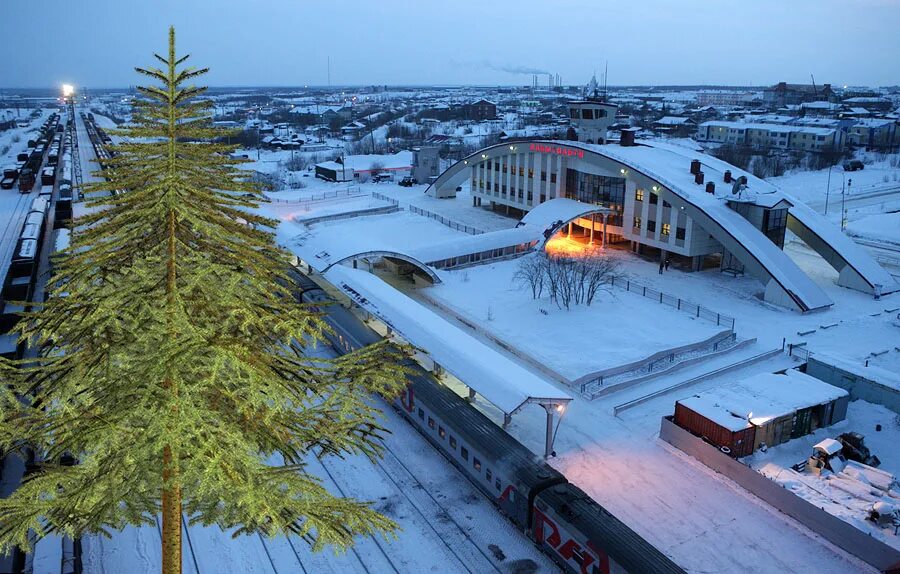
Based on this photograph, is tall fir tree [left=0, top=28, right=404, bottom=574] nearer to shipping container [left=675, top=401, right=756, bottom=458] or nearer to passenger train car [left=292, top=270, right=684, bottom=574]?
passenger train car [left=292, top=270, right=684, bottom=574]

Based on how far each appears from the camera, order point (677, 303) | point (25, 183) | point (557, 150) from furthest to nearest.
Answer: point (25, 183), point (557, 150), point (677, 303)

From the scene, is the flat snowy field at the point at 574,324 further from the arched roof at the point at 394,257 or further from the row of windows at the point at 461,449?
the row of windows at the point at 461,449

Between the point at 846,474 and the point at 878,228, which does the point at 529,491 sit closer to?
the point at 846,474

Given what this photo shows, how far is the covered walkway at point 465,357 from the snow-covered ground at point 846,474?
7.17m

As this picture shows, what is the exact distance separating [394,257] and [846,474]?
25170 millimetres

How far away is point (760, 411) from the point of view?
22906 mm

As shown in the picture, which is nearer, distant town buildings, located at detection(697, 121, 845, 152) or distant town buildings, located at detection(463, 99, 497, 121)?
distant town buildings, located at detection(697, 121, 845, 152)

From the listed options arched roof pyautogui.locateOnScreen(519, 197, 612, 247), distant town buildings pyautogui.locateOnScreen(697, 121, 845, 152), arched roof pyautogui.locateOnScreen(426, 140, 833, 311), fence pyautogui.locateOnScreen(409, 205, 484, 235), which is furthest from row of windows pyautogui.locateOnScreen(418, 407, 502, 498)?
distant town buildings pyautogui.locateOnScreen(697, 121, 845, 152)

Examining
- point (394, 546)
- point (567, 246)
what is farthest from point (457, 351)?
point (567, 246)

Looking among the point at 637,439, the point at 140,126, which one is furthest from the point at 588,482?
the point at 140,126

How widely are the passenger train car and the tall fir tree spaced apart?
4.88 m

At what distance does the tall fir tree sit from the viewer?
21.4 ft

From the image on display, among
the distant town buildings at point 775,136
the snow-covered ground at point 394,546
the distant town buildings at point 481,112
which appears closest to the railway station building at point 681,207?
the snow-covered ground at point 394,546

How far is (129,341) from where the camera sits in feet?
22.3
